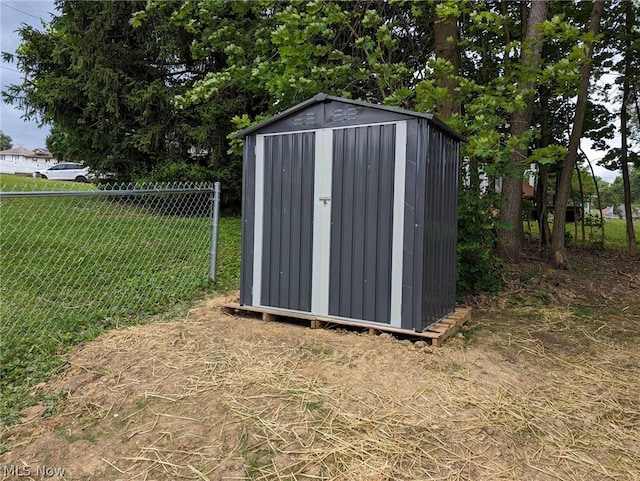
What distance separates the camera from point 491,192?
4859mm

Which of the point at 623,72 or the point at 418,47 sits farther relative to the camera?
the point at 623,72

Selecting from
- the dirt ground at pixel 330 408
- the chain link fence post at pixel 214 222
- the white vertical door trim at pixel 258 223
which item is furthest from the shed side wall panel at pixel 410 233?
the chain link fence post at pixel 214 222

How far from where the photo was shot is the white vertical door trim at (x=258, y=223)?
3795 millimetres

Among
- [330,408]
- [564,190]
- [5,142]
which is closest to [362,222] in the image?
[330,408]

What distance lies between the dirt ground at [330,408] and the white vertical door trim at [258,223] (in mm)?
324

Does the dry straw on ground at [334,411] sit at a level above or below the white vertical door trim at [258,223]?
below

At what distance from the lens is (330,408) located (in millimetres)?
2240

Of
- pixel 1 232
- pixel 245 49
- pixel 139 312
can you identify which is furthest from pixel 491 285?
pixel 1 232

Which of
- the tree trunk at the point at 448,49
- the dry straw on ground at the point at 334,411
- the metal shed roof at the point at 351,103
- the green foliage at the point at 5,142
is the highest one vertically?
the green foliage at the point at 5,142

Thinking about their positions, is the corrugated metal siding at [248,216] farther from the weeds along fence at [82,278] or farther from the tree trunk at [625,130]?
the tree trunk at [625,130]

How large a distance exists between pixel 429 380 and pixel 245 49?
18.5ft

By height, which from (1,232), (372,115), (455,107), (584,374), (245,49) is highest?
(245,49)

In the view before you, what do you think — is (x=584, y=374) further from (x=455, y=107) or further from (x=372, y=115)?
(x=455, y=107)

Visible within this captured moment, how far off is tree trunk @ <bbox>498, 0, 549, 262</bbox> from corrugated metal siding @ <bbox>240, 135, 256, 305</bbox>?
2775 mm
